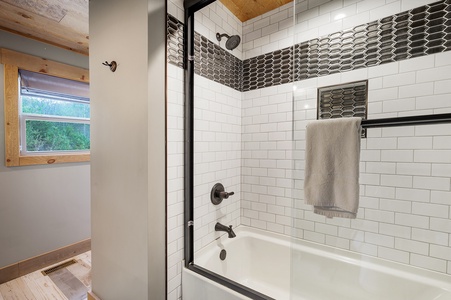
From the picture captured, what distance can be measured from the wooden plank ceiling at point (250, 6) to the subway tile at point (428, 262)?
2.18 meters

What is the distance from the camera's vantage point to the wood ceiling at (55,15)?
5.57ft

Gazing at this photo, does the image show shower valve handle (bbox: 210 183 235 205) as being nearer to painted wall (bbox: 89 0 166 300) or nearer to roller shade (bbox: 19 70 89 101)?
painted wall (bbox: 89 0 166 300)

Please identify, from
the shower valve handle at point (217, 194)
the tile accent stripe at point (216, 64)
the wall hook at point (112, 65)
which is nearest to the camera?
the wall hook at point (112, 65)

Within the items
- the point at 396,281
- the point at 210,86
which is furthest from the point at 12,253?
the point at 396,281

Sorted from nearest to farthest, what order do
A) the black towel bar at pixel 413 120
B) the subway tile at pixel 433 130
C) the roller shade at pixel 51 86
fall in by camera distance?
the black towel bar at pixel 413 120 < the subway tile at pixel 433 130 < the roller shade at pixel 51 86

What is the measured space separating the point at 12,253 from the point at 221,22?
3.03 metres

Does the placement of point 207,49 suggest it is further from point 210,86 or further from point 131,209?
point 131,209

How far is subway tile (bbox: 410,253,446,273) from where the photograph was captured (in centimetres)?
131

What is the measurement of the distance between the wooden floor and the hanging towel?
7.46 feet

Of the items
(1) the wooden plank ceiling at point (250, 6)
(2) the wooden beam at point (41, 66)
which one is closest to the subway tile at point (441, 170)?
(1) the wooden plank ceiling at point (250, 6)

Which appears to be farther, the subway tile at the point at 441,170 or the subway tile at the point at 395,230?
the subway tile at the point at 395,230

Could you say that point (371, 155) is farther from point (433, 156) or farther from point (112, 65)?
point (112, 65)

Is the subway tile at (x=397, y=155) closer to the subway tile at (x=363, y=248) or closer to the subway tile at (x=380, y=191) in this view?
the subway tile at (x=380, y=191)

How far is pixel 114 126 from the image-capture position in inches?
55.5
